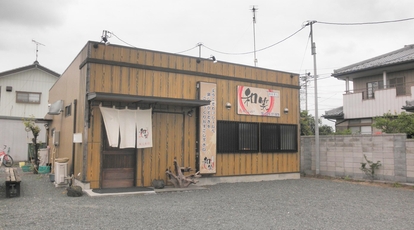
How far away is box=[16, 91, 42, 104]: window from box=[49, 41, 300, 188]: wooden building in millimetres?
9997

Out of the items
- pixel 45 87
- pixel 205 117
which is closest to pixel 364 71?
pixel 205 117

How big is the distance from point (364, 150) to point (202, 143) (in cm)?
558

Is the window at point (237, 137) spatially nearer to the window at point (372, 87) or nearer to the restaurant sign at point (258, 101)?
the restaurant sign at point (258, 101)

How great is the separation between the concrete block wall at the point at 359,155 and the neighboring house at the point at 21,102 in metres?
14.8

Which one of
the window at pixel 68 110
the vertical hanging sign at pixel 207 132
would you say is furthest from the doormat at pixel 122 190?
the window at pixel 68 110

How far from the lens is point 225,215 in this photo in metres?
5.87

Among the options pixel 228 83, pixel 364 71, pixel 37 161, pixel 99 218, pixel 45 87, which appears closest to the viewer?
pixel 99 218

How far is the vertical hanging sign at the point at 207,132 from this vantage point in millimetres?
10086

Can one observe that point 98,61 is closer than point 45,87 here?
Yes

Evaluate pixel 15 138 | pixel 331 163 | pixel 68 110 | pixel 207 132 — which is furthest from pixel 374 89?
pixel 15 138

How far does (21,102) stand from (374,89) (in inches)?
805

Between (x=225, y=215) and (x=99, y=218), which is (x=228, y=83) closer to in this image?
(x=225, y=215)

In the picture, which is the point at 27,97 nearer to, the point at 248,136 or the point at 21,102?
the point at 21,102

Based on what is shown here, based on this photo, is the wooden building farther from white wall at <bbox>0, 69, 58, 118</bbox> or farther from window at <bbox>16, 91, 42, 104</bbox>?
window at <bbox>16, 91, 42, 104</bbox>
